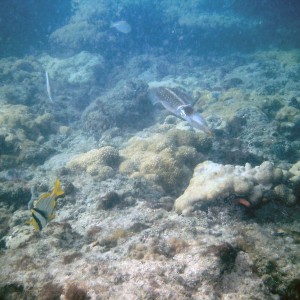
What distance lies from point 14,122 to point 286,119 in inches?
344

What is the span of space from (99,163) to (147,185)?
1.35m

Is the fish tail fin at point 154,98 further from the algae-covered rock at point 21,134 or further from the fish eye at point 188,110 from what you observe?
the algae-covered rock at point 21,134

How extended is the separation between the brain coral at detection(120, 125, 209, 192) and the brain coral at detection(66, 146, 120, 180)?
269 mm

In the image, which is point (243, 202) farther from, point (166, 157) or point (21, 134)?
point (21, 134)

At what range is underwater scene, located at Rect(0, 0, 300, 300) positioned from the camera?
2596 millimetres

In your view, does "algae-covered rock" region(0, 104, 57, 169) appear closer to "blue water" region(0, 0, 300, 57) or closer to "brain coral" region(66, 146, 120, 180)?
"brain coral" region(66, 146, 120, 180)

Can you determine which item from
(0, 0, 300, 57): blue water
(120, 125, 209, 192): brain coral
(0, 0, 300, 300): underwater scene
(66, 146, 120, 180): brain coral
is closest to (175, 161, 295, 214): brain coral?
(0, 0, 300, 300): underwater scene

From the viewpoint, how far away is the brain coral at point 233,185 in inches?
154

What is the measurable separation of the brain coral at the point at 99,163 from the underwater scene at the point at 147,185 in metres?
0.03

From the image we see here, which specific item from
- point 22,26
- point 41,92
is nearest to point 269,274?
point 41,92

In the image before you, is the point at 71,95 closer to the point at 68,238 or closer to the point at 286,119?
the point at 286,119

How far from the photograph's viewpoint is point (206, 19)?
70.0ft

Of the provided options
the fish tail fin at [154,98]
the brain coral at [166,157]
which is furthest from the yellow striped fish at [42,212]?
the fish tail fin at [154,98]

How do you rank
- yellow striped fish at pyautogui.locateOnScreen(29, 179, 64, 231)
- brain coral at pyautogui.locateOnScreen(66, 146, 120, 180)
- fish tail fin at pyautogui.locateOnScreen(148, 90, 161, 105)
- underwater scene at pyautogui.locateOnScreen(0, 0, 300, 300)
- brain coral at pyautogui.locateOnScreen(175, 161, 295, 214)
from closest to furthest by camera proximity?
underwater scene at pyautogui.locateOnScreen(0, 0, 300, 300), yellow striped fish at pyautogui.locateOnScreen(29, 179, 64, 231), brain coral at pyautogui.locateOnScreen(175, 161, 295, 214), fish tail fin at pyautogui.locateOnScreen(148, 90, 161, 105), brain coral at pyautogui.locateOnScreen(66, 146, 120, 180)
